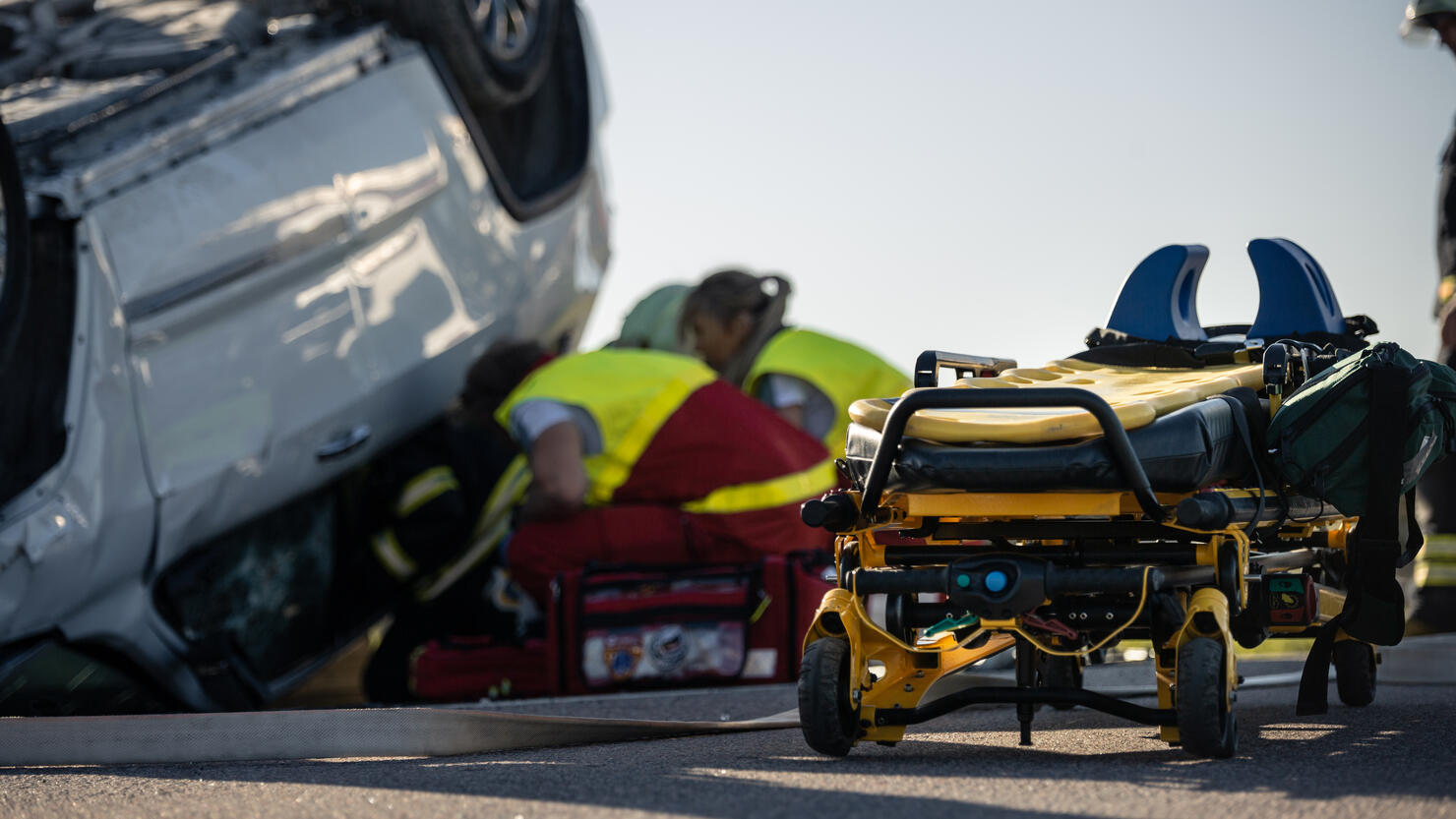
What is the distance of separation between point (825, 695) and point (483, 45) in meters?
3.88

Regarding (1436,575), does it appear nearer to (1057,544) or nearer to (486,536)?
(486,536)

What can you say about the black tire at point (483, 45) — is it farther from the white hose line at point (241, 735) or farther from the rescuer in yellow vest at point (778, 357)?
the white hose line at point (241, 735)

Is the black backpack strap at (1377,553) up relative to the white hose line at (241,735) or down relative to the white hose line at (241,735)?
up

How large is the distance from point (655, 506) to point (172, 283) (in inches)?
77.2

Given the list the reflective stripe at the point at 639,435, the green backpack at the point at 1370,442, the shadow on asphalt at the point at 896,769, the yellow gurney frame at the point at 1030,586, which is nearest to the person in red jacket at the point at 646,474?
the reflective stripe at the point at 639,435

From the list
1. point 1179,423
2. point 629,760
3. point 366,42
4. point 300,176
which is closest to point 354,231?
point 300,176

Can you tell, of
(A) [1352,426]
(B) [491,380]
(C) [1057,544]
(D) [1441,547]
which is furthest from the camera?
(D) [1441,547]

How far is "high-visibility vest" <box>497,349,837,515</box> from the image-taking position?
5922 mm

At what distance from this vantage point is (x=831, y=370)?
711cm

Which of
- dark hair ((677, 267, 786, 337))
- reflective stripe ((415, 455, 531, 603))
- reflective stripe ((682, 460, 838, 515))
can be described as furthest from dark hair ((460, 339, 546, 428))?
dark hair ((677, 267, 786, 337))

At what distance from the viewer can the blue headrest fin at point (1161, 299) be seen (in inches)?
163

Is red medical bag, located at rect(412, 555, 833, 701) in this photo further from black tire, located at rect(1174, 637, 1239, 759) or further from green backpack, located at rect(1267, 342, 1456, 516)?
black tire, located at rect(1174, 637, 1239, 759)

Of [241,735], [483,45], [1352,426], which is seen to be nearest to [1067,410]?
[1352,426]

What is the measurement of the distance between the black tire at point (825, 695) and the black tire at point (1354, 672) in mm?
1586
